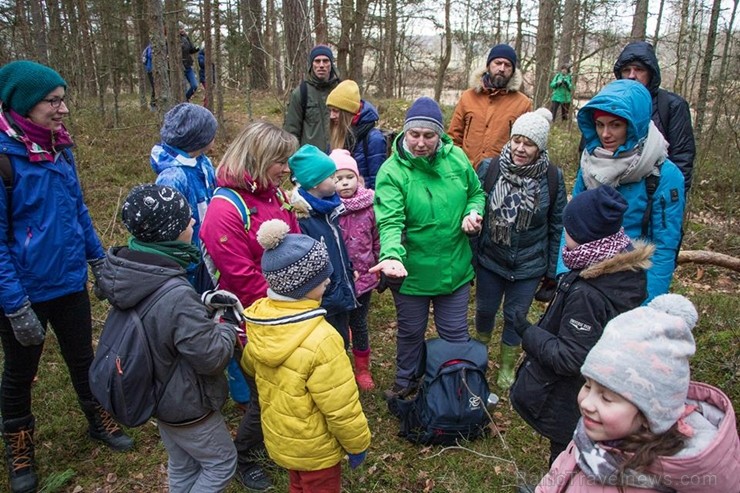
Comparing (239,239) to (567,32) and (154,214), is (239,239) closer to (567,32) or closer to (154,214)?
(154,214)

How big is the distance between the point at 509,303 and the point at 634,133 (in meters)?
1.48

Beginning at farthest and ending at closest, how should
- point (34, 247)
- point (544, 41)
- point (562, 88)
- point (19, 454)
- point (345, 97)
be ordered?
point (562, 88), point (544, 41), point (345, 97), point (19, 454), point (34, 247)

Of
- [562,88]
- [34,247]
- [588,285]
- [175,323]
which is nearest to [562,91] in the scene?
[562,88]

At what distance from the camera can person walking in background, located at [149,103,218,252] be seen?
3.20 metres

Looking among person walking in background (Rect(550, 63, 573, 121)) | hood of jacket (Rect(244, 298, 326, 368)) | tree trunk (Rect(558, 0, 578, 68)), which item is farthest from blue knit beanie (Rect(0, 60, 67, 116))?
tree trunk (Rect(558, 0, 578, 68))

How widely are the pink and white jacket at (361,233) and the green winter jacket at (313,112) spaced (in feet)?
5.75

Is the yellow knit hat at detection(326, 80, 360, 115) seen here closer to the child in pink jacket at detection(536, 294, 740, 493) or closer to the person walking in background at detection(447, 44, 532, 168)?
the person walking in background at detection(447, 44, 532, 168)

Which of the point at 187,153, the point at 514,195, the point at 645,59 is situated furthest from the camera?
the point at 645,59

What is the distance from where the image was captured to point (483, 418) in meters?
3.44

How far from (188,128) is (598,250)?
2.48m

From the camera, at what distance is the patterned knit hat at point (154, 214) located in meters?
2.20

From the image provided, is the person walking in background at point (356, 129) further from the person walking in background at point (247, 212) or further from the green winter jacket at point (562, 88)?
the green winter jacket at point (562, 88)

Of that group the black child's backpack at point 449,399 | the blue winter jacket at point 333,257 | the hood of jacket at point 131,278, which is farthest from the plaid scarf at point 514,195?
the hood of jacket at point 131,278

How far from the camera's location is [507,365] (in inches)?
161
